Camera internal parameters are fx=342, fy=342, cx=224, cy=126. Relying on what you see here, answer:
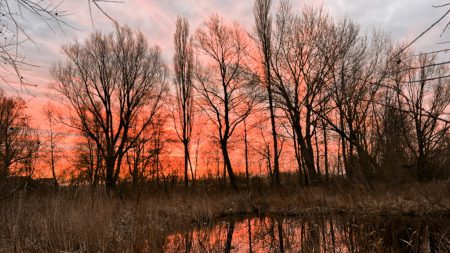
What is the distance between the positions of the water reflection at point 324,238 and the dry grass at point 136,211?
0.45 meters

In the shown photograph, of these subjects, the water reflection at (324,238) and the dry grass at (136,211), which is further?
the water reflection at (324,238)

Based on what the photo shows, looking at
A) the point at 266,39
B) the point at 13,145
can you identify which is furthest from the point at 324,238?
the point at 266,39

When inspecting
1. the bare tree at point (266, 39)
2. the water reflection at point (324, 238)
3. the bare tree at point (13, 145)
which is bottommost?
the water reflection at point (324, 238)

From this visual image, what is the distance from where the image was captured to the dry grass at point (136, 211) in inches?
204

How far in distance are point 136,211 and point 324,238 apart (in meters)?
2.87

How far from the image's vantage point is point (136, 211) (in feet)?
17.4

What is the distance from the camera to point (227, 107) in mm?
23719

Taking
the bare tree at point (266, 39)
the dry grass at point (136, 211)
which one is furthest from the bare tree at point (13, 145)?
the bare tree at point (266, 39)

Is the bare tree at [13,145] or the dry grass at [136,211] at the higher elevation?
the bare tree at [13,145]

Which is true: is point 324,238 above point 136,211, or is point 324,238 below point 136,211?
below

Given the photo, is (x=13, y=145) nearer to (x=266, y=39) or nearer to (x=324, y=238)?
(x=324, y=238)

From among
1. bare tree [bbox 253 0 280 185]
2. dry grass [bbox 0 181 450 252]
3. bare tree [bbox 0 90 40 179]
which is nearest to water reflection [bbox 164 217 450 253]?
dry grass [bbox 0 181 450 252]

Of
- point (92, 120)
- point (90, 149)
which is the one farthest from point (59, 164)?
point (92, 120)

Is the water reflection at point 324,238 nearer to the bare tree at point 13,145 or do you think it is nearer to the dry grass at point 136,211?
the dry grass at point 136,211
